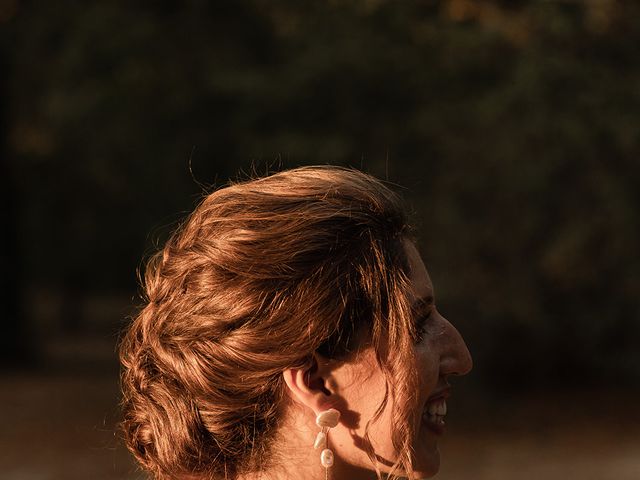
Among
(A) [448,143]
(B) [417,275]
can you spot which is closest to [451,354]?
(B) [417,275]

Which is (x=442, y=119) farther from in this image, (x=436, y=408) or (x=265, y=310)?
(x=265, y=310)

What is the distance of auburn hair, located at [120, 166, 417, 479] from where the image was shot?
2.03 meters

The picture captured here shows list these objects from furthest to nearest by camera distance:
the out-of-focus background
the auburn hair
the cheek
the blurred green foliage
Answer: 1. the blurred green foliage
2. the out-of-focus background
3. the cheek
4. the auburn hair

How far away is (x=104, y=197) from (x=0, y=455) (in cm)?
1126

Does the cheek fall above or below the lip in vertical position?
above

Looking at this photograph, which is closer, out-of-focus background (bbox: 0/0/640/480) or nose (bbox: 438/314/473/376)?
nose (bbox: 438/314/473/376)

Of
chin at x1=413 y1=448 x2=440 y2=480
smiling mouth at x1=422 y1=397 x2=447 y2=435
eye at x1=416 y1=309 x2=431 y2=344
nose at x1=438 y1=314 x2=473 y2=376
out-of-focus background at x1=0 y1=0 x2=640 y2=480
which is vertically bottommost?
out-of-focus background at x1=0 y1=0 x2=640 y2=480

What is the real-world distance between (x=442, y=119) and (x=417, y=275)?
37.8 ft

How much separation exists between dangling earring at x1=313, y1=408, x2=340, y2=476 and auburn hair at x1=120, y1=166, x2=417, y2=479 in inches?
3.5

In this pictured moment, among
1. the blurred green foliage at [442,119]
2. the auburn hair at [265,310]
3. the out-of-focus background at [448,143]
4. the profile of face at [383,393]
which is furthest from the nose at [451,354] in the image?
the blurred green foliage at [442,119]

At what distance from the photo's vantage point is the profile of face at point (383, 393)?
210 centimetres

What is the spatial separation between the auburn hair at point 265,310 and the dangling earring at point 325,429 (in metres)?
0.09

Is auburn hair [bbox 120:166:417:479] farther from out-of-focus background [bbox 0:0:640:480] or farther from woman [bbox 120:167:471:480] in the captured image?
out-of-focus background [bbox 0:0:640:480]

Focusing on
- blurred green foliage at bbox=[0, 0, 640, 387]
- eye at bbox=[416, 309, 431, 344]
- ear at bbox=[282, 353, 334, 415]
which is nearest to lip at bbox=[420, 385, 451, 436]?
eye at bbox=[416, 309, 431, 344]
